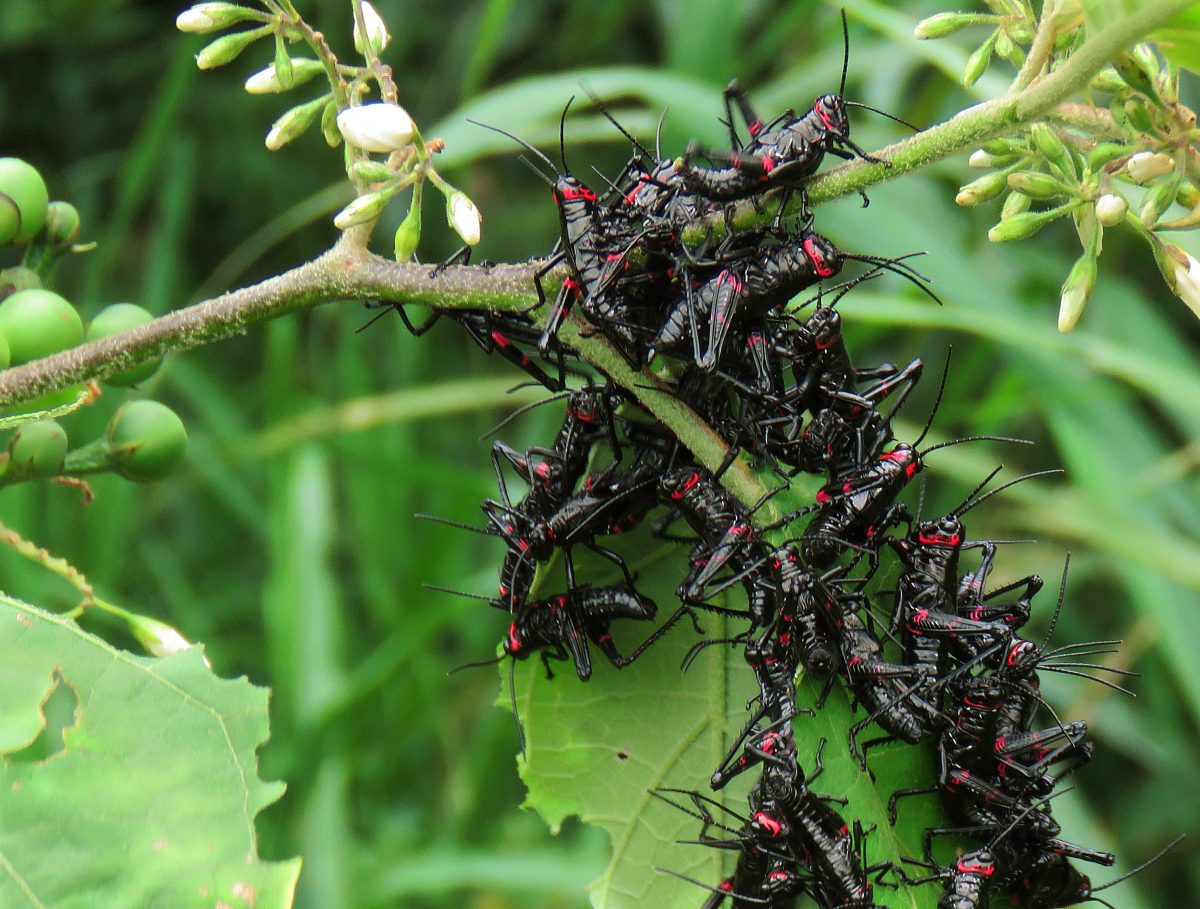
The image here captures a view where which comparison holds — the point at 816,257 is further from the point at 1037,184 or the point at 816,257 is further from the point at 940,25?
the point at 940,25

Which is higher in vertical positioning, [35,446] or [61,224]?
[61,224]

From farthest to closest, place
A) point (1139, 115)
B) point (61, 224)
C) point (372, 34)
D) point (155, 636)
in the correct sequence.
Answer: point (61, 224)
point (155, 636)
point (372, 34)
point (1139, 115)

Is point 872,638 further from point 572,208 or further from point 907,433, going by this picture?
point 907,433

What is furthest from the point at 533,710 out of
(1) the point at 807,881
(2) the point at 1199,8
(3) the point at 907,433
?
(3) the point at 907,433

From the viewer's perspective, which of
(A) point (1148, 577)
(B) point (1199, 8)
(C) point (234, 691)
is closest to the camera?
(B) point (1199, 8)

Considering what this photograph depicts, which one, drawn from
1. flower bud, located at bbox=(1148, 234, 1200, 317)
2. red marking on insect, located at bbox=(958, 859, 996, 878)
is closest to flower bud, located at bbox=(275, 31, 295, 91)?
flower bud, located at bbox=(1148, 234, 1200, 317)

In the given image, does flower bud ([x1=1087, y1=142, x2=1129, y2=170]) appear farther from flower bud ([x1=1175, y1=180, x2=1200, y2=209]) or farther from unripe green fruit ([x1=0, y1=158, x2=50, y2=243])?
unripe green fruit ([x1=0, y1=158, x2=50, y2=243])

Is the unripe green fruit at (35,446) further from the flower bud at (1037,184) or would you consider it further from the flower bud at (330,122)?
the flower bud at (1037,184)

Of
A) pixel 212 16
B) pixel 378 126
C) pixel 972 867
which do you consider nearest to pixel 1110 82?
pixel 378 126
